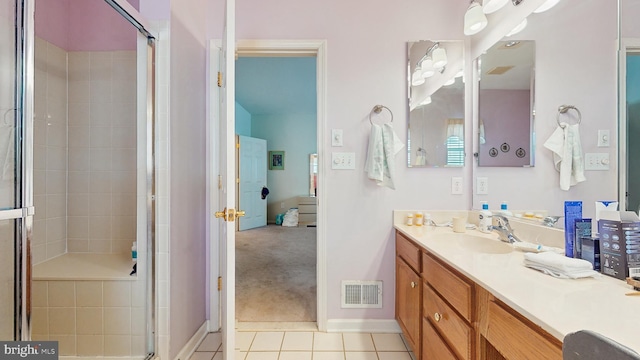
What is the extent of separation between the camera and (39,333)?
1.41 meters

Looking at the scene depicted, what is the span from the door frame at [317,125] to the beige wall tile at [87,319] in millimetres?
635

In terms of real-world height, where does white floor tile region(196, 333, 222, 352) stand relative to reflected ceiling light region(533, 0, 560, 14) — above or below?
below

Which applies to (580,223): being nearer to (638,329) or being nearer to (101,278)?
(638,329)

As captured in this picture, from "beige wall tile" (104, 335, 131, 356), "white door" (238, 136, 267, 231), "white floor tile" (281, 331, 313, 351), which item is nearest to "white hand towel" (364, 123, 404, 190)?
"white floor tile" (281, 331, 313, 351)

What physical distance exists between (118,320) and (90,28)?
78.5 inches

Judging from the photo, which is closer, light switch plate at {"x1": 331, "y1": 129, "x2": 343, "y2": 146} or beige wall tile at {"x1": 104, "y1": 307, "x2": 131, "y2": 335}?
beige wall tile at {"x1": 104, "y1": 307, "x2": 131, "y2": 335}

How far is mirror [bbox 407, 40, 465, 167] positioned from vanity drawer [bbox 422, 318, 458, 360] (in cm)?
106

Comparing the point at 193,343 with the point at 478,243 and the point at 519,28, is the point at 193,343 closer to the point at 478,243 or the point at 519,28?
the point at 478,243

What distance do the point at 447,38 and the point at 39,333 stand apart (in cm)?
312

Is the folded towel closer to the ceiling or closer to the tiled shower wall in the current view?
the tiled shower wall

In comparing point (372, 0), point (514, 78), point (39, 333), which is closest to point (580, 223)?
point (514, 78)

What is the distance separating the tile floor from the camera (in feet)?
5.31

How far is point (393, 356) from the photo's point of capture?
1.62 metres

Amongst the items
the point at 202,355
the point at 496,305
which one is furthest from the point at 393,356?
the point at 202,355
